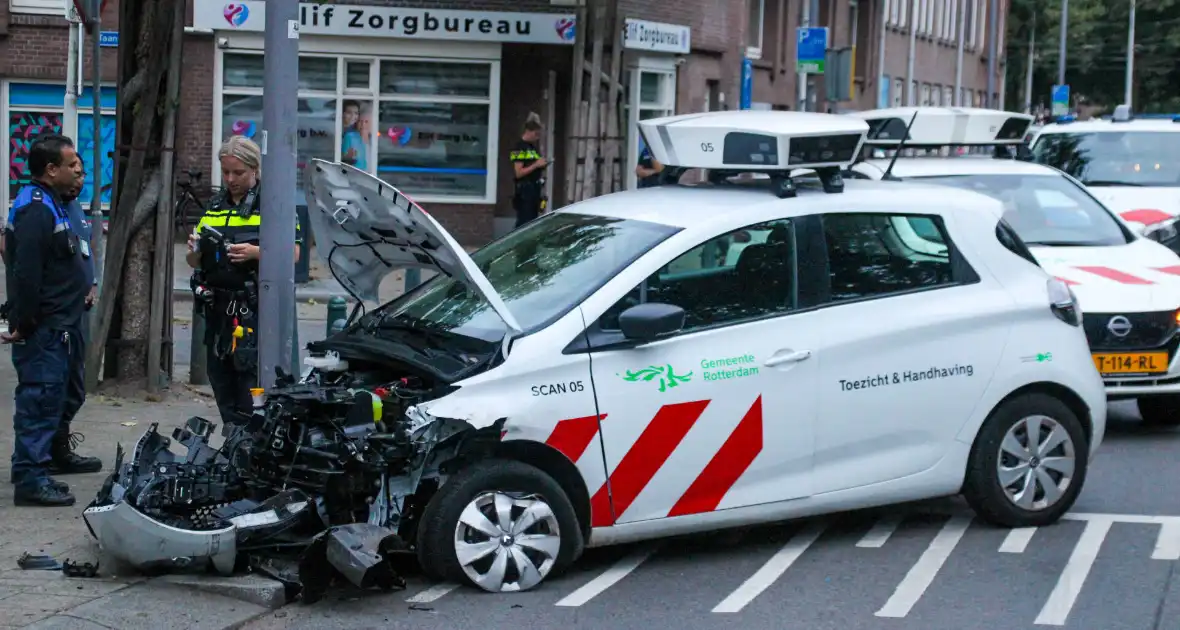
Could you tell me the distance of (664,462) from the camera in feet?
21.7

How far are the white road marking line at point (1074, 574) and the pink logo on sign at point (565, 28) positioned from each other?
1849cm

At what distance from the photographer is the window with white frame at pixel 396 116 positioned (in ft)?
80.1

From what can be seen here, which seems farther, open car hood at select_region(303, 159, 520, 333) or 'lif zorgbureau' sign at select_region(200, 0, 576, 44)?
'lif zorgbureau' sign at select_region(200, 0, 576, 44)

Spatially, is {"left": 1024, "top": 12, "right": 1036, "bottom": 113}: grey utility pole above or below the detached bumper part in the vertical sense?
above

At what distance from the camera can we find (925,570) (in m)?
6.94

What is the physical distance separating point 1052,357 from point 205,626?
405 cm

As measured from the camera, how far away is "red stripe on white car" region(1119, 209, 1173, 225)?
14734 millimetres

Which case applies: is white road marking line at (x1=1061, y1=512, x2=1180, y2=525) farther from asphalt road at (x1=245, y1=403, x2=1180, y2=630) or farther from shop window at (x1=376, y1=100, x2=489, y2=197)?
shop window at (x1=376, y1=100, x2=489, y2=197)

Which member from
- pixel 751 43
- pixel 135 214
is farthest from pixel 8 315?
pixel 751 43

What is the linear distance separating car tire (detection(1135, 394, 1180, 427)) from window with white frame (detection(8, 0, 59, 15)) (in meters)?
17.9

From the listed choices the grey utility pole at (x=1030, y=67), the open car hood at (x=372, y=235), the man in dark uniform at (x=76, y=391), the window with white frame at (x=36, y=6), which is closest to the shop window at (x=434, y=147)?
the window with white frame at (x=36, y=6)

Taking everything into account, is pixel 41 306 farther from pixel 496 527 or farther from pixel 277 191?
pixel 496 527

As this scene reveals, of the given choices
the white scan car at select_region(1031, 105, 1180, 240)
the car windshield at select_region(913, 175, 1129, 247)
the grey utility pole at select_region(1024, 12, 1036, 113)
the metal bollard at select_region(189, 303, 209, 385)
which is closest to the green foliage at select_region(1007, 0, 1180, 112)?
the grey utility pole at select_region(1024, 12, 1036, 113)

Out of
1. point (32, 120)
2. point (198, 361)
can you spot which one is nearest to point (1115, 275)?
point (198, 361)
